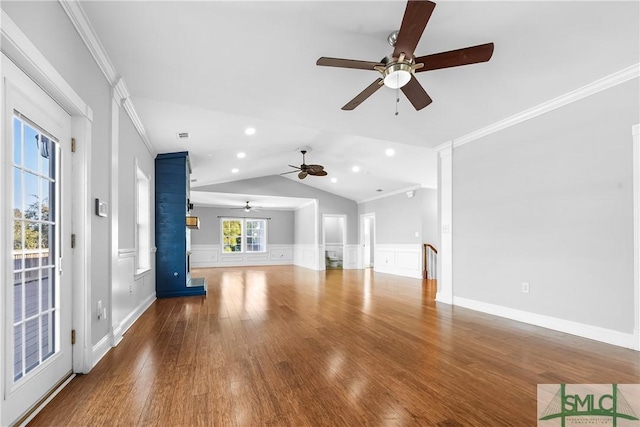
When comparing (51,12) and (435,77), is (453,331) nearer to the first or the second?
(435,77)

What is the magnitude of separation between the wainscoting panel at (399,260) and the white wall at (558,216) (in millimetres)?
3638

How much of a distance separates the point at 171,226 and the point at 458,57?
203 inches

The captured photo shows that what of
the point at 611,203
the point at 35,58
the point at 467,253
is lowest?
the point at 467,253

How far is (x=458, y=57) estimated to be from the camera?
2.29 metres

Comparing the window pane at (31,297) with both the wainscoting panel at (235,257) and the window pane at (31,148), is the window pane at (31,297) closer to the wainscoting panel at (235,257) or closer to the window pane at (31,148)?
the window pane at (31,148)

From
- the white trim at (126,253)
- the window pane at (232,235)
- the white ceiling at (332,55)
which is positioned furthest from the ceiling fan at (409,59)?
the window pane at (232,235)

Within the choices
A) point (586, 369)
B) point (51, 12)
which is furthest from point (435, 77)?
point (51, 12)

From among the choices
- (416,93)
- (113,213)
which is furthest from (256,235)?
(416,93)

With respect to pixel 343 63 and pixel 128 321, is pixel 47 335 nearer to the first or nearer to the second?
pixel 128 321

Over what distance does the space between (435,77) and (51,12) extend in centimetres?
318

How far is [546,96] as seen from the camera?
137 inches

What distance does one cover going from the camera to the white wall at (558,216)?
3002 millimetres

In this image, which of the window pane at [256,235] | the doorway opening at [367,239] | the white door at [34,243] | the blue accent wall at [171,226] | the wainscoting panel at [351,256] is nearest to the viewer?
the white door at [34,243]

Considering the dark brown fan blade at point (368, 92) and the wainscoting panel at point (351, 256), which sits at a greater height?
the dark brown fan blade at point (368, 92)
